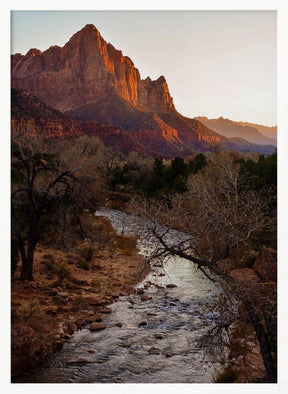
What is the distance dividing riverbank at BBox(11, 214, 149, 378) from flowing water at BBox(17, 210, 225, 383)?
25 centimetres

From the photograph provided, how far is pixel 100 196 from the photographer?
18.8m

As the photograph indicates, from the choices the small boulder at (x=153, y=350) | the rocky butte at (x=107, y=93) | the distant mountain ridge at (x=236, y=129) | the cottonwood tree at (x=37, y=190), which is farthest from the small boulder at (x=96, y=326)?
the distant mountain ridge at (x=236, y=129)

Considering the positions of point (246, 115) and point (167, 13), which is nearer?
point (167, 13)

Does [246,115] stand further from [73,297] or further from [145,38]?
[73,297]

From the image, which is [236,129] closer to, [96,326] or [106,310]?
[106,310]

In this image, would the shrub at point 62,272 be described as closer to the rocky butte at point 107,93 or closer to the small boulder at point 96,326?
the small boulder at point 96,326

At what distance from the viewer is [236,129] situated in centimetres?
831

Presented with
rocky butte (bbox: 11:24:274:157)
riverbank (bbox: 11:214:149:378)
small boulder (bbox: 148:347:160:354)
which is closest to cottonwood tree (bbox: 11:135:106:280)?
riverbank (bbox: 11:214:149:378)

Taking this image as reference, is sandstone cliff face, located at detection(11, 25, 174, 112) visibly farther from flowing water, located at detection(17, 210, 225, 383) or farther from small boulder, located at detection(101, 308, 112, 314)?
small boulder, located at detection(101, 308, 112, 314)

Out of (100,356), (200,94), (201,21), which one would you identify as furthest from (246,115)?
(100,356)

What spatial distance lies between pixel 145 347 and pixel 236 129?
539 centimetres

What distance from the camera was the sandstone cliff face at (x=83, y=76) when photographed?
7262 millimetres
